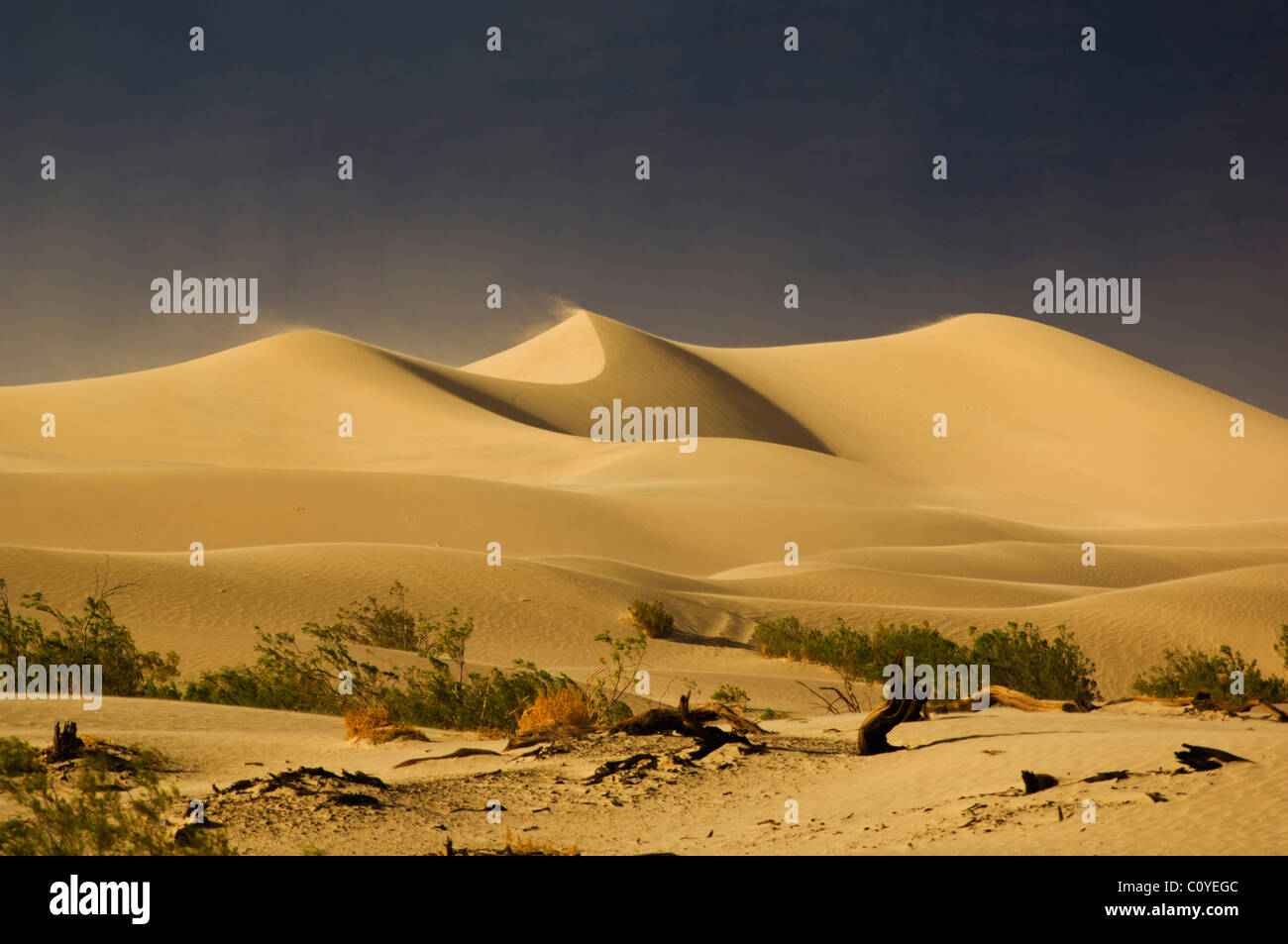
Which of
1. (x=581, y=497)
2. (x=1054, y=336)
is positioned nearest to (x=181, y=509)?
(x=581, y=497)

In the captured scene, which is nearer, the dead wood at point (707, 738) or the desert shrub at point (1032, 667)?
the dead wood at point (707, 738)

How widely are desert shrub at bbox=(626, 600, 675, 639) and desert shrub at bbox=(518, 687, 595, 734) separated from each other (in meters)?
9.76

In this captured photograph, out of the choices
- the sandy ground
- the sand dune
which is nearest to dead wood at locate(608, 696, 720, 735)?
the sandy ground

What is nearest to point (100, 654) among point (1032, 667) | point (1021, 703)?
point (1021, 703)

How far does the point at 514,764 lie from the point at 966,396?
292 ft

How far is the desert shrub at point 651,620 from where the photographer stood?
1962cm

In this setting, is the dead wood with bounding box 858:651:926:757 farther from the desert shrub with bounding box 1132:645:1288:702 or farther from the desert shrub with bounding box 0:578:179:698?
the desert shrub with bounding box 0:578:179:698

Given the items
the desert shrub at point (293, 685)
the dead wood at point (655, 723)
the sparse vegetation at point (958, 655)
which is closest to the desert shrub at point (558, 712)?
the dead wood at point (655, 723)

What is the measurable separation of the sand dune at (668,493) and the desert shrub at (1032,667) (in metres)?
2.29

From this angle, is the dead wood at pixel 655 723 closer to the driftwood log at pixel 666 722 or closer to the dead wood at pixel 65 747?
the driftwood log at pixel 666 722

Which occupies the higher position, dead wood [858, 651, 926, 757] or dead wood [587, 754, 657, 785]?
dead wood [858, 651, 926, 757]

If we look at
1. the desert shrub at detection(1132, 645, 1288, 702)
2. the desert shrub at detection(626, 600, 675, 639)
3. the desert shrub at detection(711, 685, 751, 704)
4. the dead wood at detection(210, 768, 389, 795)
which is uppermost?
the dead wood at detection(210, 768, 389, 795)

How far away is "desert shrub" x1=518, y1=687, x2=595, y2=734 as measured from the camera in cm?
945
